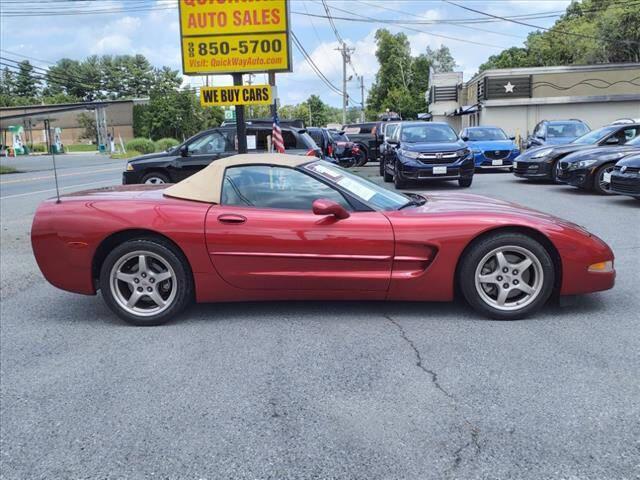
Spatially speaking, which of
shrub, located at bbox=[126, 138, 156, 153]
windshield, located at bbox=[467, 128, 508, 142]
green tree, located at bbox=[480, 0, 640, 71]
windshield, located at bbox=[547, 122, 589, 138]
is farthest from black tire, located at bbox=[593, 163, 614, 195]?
shrub, located at bbox=[126, 138, 156, 153]

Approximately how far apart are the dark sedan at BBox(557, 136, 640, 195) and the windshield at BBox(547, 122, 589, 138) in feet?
20.5

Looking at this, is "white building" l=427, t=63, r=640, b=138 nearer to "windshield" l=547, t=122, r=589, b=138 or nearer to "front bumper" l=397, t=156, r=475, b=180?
"windshield" l=547, t=122, r=589, b=138

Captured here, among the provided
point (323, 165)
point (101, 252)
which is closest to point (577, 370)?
point (323, 165)

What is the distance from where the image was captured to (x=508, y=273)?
14.0 ft

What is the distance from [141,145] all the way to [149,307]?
48.4 meters

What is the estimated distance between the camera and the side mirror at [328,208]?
13.8ft

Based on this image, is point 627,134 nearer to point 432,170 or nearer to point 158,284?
point 432,170

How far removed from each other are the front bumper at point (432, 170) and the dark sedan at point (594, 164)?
2.20 meters

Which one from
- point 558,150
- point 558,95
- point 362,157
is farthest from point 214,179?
point 558,95

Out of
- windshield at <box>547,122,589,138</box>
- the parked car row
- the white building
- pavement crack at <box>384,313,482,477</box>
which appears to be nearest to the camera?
pavement crack at <box>384,313,482,477</box>

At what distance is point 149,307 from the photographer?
450cm

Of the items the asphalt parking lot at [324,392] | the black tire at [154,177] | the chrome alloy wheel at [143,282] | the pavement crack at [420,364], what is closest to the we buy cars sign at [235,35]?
the black tire at [154,177]

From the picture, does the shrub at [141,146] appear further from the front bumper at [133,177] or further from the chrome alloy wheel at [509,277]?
the chrome alloy wheel at [509,277]

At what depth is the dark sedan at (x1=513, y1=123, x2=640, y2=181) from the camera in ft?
41.2
